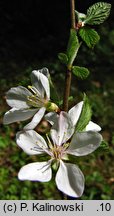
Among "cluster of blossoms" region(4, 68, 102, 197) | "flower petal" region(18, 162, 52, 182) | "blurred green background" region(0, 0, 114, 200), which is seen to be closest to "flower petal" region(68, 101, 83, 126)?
"cluster of blossoms" region(4, 68, 102, 197)

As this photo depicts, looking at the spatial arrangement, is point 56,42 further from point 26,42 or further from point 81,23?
point 81,23

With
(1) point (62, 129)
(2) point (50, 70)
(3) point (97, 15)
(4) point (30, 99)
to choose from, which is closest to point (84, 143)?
(1) point (62, 129)

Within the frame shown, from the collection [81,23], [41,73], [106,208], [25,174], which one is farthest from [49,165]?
[106,208]

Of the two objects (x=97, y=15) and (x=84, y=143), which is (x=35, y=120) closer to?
(x=84, y=143)

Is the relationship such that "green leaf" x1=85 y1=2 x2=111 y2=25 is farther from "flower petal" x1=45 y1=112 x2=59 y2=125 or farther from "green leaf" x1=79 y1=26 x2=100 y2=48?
"flower petal" x1=45 y1=112 x2=59 y2=125

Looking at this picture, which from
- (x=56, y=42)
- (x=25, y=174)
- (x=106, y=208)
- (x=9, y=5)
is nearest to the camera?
(x=25, y=174)

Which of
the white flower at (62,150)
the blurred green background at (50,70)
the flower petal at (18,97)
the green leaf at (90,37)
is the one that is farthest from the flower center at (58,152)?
the blurred green background at (50,70)
